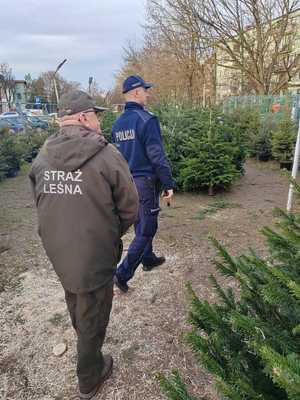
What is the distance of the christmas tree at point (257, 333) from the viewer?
1047mm

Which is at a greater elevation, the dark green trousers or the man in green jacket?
the man in green jacket

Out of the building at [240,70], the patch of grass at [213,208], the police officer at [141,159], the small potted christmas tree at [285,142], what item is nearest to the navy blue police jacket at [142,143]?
the police officer at [141,159]

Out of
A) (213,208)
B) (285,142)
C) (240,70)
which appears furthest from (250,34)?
(213,208)

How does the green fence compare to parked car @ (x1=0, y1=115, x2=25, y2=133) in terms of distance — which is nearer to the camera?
the green fence

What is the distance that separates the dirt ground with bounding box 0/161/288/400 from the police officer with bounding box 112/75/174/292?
46 cm

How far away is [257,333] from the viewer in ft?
3.92

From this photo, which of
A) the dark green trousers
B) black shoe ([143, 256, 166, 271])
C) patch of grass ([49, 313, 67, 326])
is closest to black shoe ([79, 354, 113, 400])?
the dark green trousers

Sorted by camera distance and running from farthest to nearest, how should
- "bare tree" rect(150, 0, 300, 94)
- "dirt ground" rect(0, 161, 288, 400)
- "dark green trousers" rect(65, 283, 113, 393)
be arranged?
"bare tree" rect(150, 0, 300, 94) < "dirt ground" rect(0, 161, 288, 400) < "dark green trousers" rect(65, 283, 113, 393)

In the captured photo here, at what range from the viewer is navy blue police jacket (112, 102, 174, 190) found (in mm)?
3256

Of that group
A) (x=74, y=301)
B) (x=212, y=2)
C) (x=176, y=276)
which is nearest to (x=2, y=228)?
(x=176, y=276)

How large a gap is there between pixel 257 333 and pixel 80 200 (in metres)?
1.14

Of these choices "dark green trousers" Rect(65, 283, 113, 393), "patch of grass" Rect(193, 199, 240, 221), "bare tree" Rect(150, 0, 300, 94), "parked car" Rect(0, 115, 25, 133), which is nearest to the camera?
"dark green trousers" Rect(65, 283, 113, 393)

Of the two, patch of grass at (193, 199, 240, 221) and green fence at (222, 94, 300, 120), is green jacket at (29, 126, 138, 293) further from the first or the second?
green fence at (222, 94, 300, 120)

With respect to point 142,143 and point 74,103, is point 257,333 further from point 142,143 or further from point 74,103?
point 142,143
